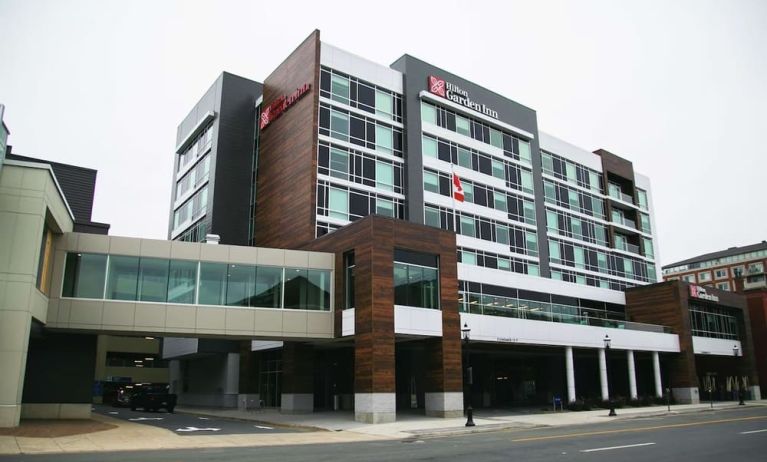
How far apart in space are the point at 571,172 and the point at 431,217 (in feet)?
74.2

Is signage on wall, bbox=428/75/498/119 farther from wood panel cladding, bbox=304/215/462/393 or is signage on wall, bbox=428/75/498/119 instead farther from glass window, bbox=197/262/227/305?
glass window, bbox=197/262/227/305

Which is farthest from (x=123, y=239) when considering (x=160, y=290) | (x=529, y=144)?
(x=529, y=144)

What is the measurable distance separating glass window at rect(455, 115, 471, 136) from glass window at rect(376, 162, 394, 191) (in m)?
8.41

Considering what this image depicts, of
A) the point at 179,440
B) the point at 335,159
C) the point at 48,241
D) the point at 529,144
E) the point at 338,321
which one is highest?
the point at 529,144

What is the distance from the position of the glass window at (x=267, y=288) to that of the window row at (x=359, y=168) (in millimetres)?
10716

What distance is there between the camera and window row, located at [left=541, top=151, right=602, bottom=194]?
60438 millimetres

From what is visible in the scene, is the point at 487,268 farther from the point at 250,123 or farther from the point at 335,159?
the point at 250,123

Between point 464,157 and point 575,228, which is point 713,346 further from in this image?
point 464,157

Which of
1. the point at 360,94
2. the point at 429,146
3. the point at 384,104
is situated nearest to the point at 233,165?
the point at 360,94

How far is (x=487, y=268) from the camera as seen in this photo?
4925 centimetres

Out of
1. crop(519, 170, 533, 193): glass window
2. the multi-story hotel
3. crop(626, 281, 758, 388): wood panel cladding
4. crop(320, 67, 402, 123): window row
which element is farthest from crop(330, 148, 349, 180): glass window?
crop(626, 281, 758, 388): wood panel cladding

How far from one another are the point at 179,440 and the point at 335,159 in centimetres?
2542

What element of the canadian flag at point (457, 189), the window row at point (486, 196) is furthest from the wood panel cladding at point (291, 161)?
the window row at point (486, 196)

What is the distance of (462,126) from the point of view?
171 ft
